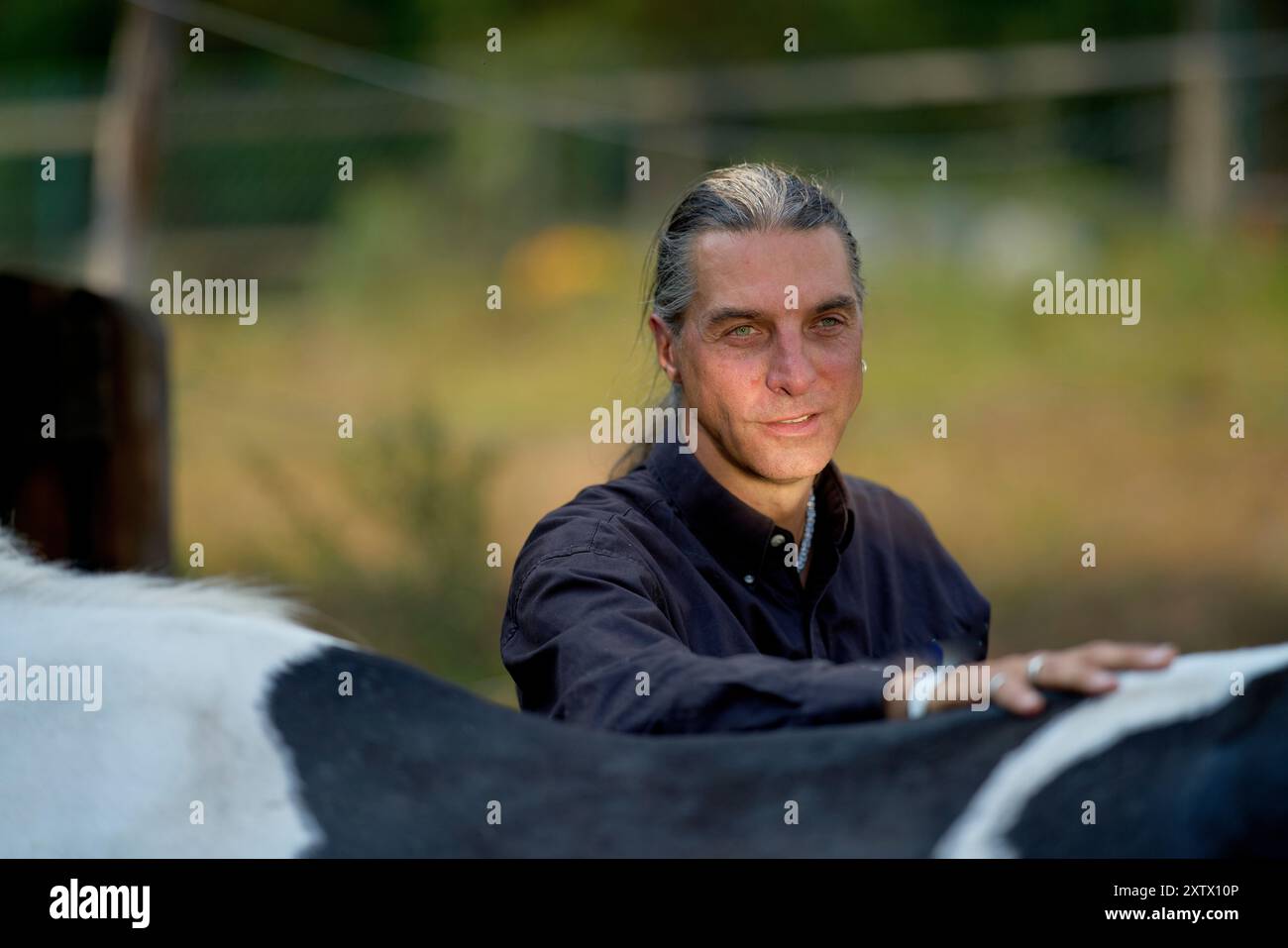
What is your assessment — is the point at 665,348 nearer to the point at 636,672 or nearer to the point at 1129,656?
the point at 636,672

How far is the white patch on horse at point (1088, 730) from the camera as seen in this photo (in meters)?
1.19

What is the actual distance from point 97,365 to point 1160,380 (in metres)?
6.61

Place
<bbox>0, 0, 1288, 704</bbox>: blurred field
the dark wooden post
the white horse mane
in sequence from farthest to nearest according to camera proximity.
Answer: <bbox>0, 0, 1288, 704</bbox>: blurred field < the dark wooden post < the white horse mane

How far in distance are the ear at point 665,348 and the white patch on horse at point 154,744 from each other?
753 mm

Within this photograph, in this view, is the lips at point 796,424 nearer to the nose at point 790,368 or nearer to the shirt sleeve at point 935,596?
the nose at point 790,368

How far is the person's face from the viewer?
1.87m

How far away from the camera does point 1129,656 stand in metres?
1.23

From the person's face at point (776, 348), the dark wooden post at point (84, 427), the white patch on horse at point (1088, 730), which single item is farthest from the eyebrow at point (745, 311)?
the dark wooden post at point (84, 427)

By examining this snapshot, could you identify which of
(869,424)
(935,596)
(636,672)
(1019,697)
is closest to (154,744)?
(636,672)

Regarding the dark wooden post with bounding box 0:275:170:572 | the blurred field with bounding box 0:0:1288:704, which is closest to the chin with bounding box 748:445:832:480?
the dark wooden post with bounding box 0:275:170:572

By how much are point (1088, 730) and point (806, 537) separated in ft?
2.89

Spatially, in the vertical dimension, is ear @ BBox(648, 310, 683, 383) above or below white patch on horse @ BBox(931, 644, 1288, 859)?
above

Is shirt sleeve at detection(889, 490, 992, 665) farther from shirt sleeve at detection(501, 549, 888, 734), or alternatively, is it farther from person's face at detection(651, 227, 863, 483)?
shirt sleeve at detection(501, 549, 888, 734)
